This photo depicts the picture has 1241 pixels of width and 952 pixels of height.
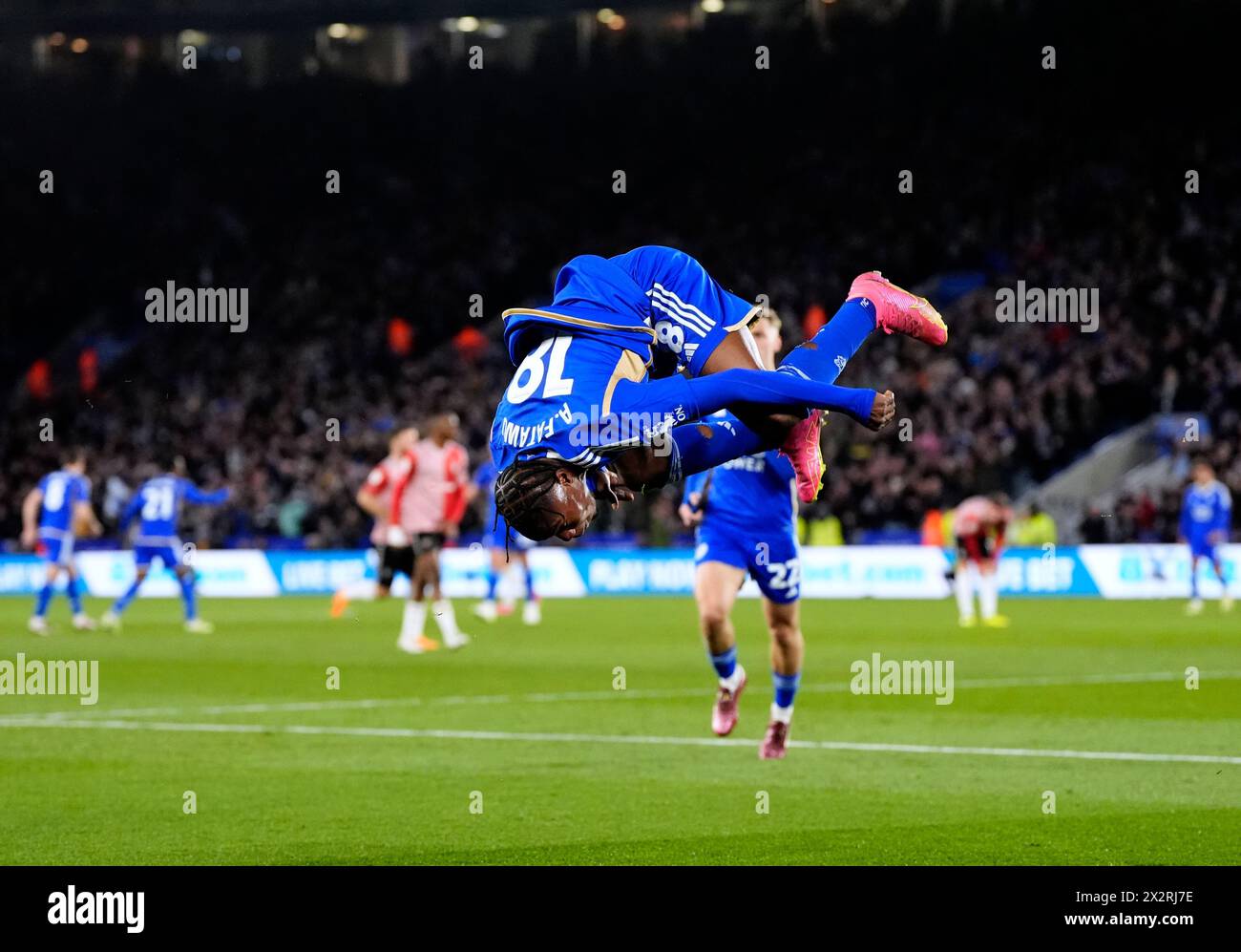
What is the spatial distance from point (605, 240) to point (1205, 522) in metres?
21.9

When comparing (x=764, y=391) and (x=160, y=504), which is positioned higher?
(x=160, y=504)

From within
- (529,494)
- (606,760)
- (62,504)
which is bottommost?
(606,760)

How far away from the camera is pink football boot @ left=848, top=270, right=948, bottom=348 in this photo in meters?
8.88

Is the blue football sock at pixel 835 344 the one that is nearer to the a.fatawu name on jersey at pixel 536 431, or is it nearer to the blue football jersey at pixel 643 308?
the blue football jersey at pixel 643 308

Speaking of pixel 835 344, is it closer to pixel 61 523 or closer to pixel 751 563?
pixel 751 563

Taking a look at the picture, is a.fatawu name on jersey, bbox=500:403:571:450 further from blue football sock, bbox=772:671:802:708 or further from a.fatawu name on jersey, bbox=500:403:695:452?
blue football sock, bbox=772:671:802:708

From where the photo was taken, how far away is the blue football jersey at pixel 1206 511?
95.4 ft

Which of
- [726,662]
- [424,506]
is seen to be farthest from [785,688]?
[424,506]

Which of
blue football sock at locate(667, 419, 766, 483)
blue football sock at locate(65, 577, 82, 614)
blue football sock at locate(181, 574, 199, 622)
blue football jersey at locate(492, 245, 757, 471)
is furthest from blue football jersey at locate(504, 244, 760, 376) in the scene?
blue football sock at locate(65, 577, 82, 614)

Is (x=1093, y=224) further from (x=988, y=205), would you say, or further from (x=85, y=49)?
(x=85, y=49)

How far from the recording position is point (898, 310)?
8.90 metres

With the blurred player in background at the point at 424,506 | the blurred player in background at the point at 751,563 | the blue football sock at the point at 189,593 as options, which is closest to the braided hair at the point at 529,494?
the blurred player in background at the point at 751,563

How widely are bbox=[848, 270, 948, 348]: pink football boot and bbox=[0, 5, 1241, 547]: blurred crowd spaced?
26073 millimetres

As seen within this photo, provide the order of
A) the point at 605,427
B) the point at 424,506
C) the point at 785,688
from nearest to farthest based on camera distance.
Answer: the point at 605,427
the point at 785,688
the point at 424,506
